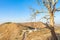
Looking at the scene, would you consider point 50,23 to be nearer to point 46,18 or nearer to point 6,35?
point 46,18

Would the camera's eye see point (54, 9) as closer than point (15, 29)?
Yes

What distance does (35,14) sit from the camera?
71.7ft

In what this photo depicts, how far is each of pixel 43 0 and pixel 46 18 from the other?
214 centimetres

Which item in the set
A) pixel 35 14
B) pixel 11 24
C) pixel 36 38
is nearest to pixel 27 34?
pixel 36 38

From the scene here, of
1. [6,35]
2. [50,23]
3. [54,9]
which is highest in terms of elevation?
[54,9]

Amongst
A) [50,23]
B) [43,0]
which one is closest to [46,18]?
[50,23]

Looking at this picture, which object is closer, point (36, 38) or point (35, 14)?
point (35, 14)

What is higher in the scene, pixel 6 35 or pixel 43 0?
pixel 43 0

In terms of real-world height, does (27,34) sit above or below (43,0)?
below

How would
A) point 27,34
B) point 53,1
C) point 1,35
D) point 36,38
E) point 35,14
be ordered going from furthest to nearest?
A: 1. point 1,35
2. point 27,34
3. point 36,38
4. point 35,14
5. point 53,1

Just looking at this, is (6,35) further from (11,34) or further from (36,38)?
(36,38)

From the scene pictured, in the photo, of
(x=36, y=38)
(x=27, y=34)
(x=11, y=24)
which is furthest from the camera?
(x=11, y=24)

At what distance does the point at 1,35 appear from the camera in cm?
4141

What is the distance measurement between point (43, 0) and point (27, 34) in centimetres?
1591
